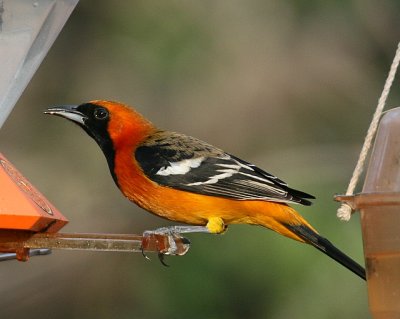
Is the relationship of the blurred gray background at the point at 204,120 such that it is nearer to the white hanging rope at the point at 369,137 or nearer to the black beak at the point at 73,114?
the black beak at the point at 73,114

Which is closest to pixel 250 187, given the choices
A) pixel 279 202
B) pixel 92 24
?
pixel 279 202

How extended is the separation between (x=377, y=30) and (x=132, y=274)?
308 centimetres

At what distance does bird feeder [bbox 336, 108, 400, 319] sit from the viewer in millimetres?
3244

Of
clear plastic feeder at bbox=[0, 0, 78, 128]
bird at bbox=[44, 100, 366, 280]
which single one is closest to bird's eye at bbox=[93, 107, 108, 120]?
bird at bbox=[44, 100, 366, 280]

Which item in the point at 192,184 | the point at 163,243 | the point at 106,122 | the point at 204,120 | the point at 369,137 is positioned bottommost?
the point at 163,243

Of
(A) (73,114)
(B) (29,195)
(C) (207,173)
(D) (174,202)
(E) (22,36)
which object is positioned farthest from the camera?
(A) (73,114)

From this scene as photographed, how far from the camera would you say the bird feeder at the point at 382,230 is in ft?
10.6

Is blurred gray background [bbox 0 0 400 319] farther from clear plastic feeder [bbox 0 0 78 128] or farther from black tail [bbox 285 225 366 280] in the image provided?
clear plastic feeder [bbox 0 0 78 128]

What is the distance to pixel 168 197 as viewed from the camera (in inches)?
192

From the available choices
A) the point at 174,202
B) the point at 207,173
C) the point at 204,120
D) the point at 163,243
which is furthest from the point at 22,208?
the point at 204,120

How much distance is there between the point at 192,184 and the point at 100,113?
24.3 inches

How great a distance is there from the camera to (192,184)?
16.2 ft

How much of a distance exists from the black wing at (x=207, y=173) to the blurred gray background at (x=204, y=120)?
2907 mm

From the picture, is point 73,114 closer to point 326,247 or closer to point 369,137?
point 326,247
